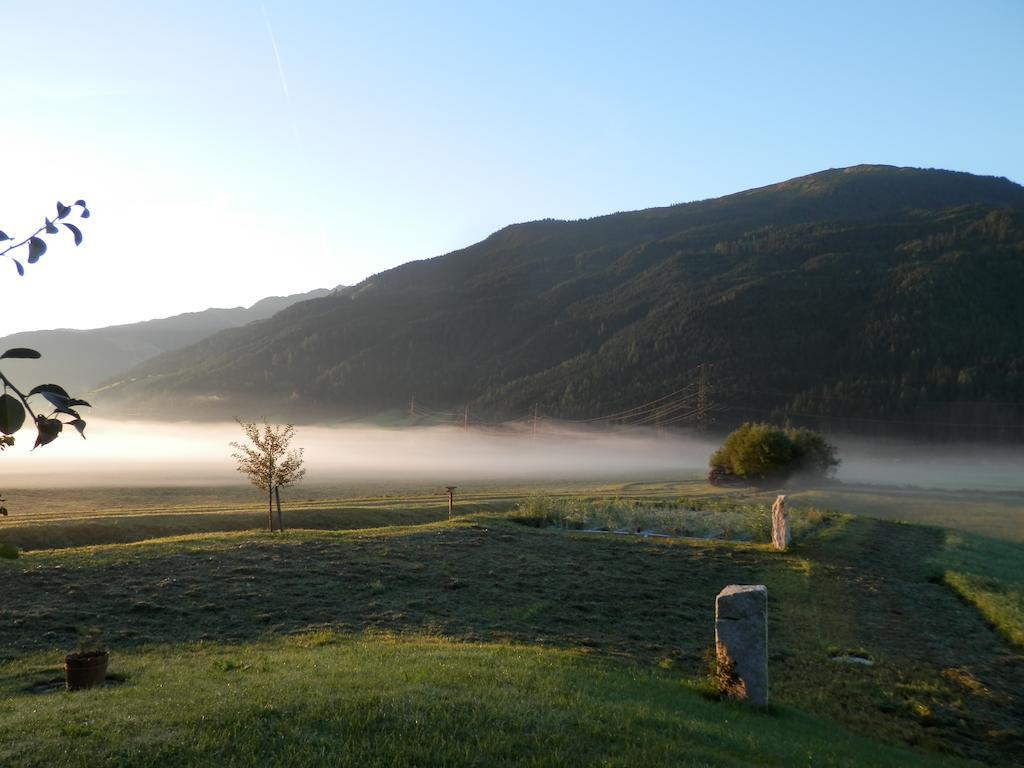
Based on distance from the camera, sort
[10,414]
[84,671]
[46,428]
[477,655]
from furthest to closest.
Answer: [477,655]
[84,671]
[46,428]
[10,414]

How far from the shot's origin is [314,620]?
16.8 m

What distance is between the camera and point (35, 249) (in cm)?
318

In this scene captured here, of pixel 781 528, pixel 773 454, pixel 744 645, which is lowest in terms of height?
pixel 781 528

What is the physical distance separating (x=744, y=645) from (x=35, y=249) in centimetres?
1151

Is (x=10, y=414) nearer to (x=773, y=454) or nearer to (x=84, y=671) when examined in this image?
(x=84, y=671)

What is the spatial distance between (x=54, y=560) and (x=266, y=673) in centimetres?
1285

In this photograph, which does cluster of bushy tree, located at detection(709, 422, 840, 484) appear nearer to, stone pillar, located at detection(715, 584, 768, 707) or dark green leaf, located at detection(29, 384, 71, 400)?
stone pillar, located at detection(715, 584, 768, 707)

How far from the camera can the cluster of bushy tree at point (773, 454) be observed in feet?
208

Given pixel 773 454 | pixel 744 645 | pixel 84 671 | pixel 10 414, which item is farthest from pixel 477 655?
pixel 773 454

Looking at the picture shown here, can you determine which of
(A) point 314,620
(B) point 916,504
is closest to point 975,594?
(A) point 314,620

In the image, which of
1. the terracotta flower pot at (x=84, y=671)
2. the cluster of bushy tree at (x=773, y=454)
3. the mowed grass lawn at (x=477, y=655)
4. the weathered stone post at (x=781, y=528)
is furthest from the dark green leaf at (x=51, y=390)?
the cluster of bushy tree at (x=773, y=454)

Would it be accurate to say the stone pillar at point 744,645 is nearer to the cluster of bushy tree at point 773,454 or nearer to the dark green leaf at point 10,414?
the dark green leaf at point 10,414

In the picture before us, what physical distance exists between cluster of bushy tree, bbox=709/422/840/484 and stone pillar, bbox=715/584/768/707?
5294 centimetres

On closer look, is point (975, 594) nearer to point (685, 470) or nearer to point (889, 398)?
point (685, 470)
